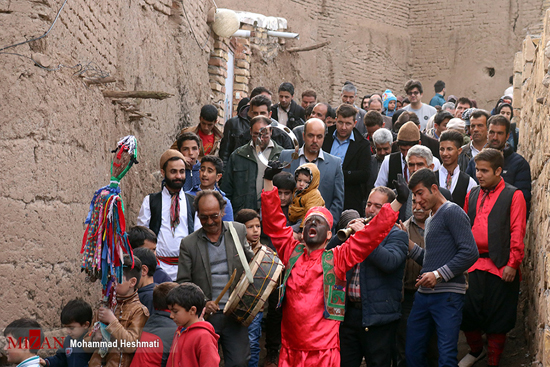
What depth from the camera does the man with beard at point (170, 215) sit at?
220 inches

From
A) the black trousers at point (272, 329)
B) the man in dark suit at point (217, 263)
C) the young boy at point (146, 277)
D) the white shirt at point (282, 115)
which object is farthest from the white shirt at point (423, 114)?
the young boy at point (146, 277)

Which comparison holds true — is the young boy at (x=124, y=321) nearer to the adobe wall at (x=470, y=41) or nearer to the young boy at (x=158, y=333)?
the young boy at (x=158, y=333)

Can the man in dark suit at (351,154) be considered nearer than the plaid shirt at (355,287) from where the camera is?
No

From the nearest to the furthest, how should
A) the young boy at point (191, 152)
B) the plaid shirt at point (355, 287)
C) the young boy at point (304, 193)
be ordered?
the plaid shirt at point (355, 287), the young boy at point (304, 193), the young boy at point (191, 152)

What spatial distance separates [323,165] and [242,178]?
800mm

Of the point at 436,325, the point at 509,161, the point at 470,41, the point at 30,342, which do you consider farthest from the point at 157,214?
the point at 470,41

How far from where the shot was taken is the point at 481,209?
19.3ft

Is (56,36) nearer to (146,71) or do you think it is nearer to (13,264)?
(13,264)

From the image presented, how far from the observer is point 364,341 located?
5184 millimetres

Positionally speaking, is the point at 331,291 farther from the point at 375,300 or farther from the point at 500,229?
the point at 500,229

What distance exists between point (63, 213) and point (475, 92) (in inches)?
594

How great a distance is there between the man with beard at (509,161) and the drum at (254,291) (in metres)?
2.69

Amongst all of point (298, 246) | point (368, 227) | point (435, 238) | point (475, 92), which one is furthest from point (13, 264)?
point (475, 92)

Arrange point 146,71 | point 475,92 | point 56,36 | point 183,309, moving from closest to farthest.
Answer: point 183,309
point 56,36
point 146,71
point 475,92
